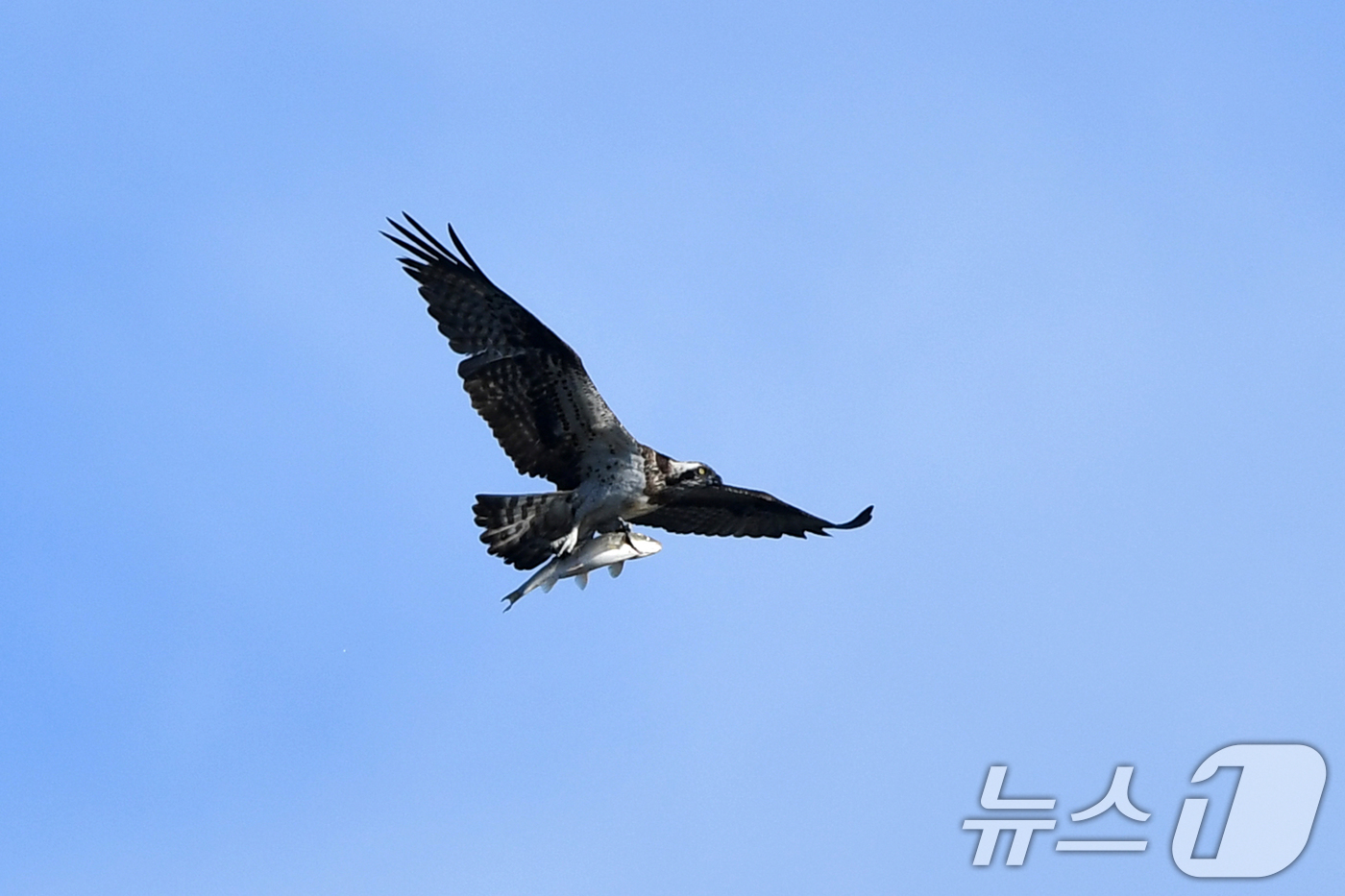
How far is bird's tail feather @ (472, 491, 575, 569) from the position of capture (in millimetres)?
13555

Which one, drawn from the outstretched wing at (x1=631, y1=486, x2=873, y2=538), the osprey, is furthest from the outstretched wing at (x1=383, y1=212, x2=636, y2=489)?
the outstretched wing at (x1=631, y1=486, x2=873, y2=538)

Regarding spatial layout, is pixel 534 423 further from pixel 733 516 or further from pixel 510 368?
pixel 733 516

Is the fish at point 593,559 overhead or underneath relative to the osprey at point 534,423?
underneath

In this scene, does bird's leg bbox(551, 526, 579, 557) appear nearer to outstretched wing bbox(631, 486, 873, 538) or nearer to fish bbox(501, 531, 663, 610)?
fish bbox(501, 531, 663, 610)

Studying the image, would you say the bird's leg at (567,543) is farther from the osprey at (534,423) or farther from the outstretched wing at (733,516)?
the outstretched wing at (733,516)

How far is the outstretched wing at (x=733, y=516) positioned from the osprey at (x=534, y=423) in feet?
1.79

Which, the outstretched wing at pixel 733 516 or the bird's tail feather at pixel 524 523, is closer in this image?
the bird's tail feather at pixel 524 523

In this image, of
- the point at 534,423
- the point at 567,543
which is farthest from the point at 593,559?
the point at 534,423

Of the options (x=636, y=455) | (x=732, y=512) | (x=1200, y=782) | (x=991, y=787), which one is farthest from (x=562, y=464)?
(x=1200, y=782)

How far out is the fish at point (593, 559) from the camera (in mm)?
13430

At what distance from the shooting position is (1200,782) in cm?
1216

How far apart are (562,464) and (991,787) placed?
385cm

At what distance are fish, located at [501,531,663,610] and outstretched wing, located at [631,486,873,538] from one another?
0.62 m

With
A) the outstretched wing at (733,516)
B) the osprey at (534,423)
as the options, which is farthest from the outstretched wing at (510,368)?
the outstretched wing at (733,516)
